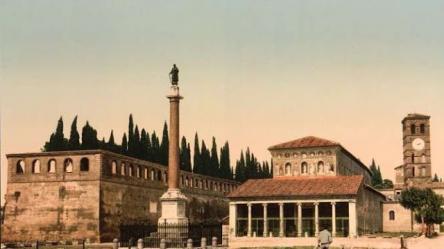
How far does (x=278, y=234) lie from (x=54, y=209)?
1715cm

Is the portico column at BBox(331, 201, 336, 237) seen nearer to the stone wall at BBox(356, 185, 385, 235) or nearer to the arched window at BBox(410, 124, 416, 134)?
the stone wall at BBox(356, 185, 385, 235)

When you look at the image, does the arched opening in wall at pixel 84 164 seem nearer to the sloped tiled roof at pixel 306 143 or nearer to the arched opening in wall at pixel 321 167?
the sloped tiled roof at pixel 306 143

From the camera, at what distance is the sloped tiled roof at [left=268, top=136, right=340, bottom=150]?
5569cm

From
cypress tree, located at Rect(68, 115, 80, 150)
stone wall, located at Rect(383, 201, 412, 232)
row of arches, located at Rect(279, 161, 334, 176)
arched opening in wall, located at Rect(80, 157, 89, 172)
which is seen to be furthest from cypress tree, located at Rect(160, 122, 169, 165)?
stone wall, located at Rect(383, 201, 412, 232)

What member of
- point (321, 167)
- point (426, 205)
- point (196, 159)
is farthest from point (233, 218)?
point (196, 159)

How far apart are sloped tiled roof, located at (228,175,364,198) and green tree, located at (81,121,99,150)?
13.6m

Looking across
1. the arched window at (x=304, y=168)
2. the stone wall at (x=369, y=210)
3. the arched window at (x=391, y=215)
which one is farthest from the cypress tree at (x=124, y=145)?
the arched window at (x=391, y=215)

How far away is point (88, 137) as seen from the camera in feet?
177

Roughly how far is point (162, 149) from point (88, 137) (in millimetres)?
10709

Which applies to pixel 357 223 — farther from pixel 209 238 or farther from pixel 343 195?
pixel 209 238

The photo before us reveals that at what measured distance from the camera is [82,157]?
45.0 metres

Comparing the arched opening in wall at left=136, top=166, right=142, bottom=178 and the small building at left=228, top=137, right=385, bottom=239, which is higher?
the arched opening in wall at left=136, top=166, right=142, bottom=178

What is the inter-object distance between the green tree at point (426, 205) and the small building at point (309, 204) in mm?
3733

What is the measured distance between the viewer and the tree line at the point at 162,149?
5322 cm
